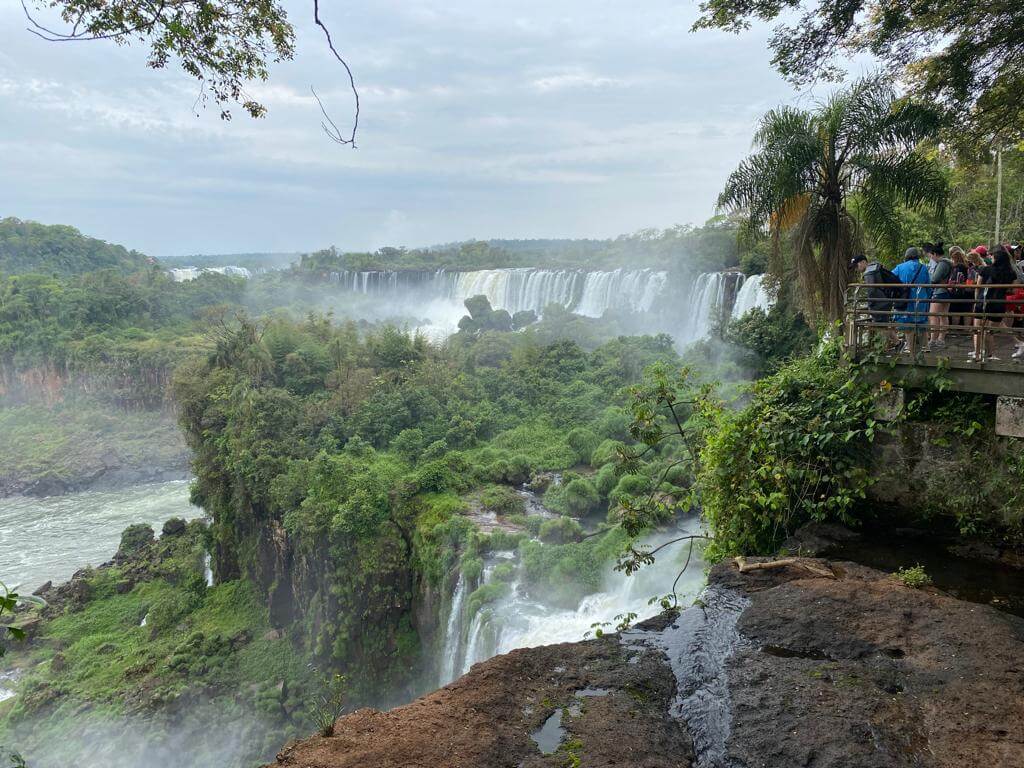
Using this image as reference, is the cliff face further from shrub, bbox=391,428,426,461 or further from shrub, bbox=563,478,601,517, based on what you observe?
shrub, bbox=391,428,426,461

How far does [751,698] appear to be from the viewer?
4391 millimetres

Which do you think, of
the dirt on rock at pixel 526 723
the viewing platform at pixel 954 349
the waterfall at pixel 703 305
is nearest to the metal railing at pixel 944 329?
the viewing platform at pixel 954 349

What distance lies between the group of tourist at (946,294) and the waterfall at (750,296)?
13.4 m

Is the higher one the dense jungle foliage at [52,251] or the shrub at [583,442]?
the dense jungle foliage at [52,251]

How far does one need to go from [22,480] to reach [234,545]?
830 inches

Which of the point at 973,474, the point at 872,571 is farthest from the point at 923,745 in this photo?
the point at 973,474

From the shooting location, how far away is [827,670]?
4625mm

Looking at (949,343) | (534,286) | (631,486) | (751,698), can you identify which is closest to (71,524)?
(534,286)

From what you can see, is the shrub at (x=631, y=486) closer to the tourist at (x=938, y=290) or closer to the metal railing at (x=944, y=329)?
the metal railing at (x=944, y=329)

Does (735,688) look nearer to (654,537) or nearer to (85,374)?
(654,537)

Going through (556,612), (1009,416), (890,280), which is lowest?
(556,612)

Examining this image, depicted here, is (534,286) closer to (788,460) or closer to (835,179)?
(835,179)

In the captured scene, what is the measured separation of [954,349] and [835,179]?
177 inches

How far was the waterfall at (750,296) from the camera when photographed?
22.1 metres
